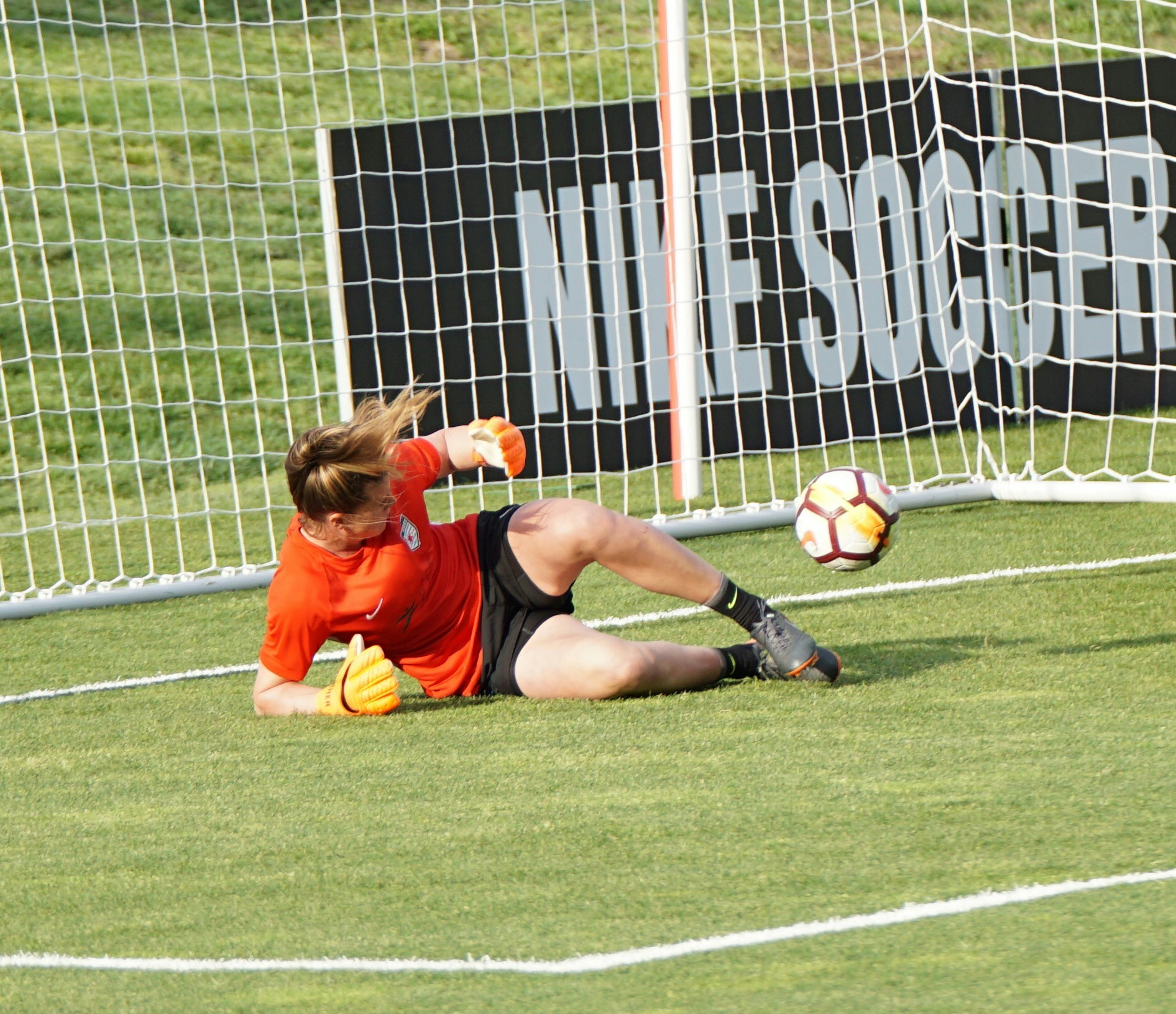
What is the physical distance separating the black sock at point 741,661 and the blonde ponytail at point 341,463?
3.65 ft

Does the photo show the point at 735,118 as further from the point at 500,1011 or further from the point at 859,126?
the point at 500,1011

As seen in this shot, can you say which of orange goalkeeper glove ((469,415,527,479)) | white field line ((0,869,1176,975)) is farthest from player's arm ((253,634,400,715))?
white field line ((0,869,1176,975))

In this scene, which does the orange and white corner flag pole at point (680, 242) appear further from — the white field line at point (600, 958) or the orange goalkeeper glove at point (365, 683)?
the white field line at point (600, 958)

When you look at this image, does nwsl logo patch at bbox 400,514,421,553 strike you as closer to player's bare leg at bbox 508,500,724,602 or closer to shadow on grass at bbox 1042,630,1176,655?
player's bare leg at bbox 508,500,724,602

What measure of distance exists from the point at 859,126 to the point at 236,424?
14.7 ft

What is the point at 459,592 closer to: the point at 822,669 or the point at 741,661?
the point at 741,661

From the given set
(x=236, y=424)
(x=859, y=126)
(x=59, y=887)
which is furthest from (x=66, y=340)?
(x=59, y=887)

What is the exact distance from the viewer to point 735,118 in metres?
9.27

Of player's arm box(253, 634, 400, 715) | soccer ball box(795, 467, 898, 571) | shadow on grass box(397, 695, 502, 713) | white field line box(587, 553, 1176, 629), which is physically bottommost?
white field line box(587, 553, 1176, 629)

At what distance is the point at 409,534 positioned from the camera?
4.97 m

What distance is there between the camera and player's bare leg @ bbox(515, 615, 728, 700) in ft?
16.1

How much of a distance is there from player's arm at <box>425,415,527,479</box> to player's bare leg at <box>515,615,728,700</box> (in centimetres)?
50

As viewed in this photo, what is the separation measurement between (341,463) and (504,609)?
74cm

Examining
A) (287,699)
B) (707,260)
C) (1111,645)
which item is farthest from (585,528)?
(707,260)
